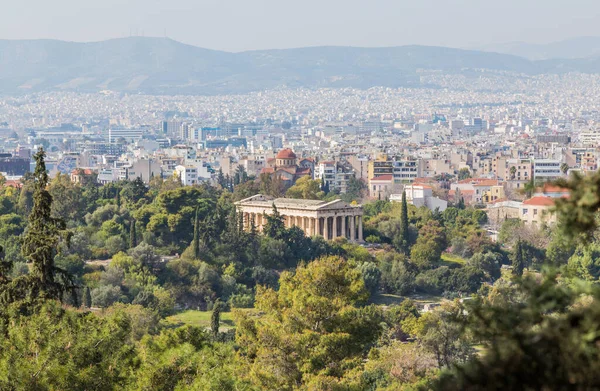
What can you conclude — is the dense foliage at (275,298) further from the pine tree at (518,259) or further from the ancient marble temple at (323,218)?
the ancient marble temple at (323,218)

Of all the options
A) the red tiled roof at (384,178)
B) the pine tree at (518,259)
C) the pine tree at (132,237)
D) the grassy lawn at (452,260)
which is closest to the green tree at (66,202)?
the pine tree at (132,237)

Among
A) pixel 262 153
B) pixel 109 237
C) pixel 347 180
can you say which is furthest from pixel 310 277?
pixel 262 153

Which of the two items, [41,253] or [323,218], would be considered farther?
[323,218]

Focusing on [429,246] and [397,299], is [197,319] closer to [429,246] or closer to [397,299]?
[397,299]

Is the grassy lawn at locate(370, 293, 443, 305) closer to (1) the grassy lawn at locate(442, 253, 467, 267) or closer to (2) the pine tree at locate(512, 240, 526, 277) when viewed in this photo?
(2) the pine tree at locate(512, 240, 526, 277)

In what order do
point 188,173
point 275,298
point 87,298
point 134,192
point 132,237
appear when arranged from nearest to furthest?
point 275,298 → point 87,298 → point 132,237 → point 134,192 → point 188,173

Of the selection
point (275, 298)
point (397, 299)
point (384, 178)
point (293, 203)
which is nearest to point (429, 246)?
point (397, 299)

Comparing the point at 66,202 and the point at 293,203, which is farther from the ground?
the point at 66,202

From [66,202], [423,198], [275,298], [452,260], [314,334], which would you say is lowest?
[452,260]
